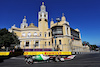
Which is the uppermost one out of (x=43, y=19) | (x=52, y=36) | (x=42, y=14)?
(x=42, y=14)

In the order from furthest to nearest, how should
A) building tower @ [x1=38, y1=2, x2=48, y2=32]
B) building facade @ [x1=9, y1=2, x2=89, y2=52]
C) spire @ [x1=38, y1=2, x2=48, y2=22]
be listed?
spire @ [x1=38, y1=2, x2=48, y2=22] < building tower @ [x1=38, y1=2, x2=48, y2=32] < building facade @ [x1=9, y1=2, x2=89, y2=52]

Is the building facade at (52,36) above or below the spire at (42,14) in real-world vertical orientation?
below

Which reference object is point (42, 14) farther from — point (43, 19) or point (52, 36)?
point (52, 36)

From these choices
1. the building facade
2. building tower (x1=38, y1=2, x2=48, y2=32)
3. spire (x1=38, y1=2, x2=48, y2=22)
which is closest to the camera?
the building facade

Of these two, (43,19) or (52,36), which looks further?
(43,19)

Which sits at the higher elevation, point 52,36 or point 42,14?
point 42,14

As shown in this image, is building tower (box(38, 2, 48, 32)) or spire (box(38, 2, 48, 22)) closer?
building tower (box(38, 2, 48, 32))

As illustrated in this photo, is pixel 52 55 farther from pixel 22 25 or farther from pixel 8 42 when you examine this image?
pixel 22 25

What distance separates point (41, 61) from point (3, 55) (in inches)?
428

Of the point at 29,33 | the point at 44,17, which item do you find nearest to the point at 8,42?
the point at 29,33

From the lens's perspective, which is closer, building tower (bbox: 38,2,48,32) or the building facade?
the building facade

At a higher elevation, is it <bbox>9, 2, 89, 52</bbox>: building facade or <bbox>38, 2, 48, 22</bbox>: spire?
<bbox>38, 2, 48, 22</bbox>: spire

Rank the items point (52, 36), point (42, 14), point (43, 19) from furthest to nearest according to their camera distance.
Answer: point (42, 14) → point (43, 19) → point (52, 36)

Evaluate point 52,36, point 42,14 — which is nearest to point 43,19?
point 42,14
